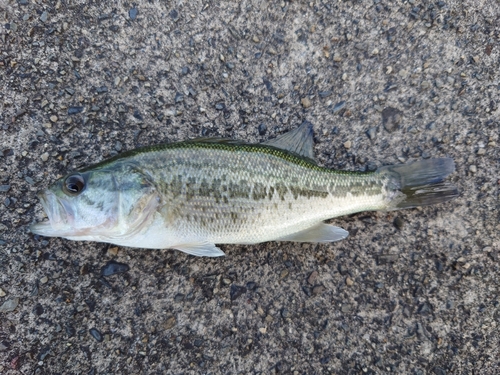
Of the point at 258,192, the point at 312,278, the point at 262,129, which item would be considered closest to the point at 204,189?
the point at 258,192

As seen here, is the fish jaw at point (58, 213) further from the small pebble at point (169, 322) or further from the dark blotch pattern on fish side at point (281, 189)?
the dark blotch pattern on fish side at point (281, 189)

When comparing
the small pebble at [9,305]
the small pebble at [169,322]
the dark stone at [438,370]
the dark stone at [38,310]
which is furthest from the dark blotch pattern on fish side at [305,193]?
the small pebble at [9,305]

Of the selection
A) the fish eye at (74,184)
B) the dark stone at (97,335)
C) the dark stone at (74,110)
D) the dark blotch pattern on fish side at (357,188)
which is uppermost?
the dark stone at (74,110)

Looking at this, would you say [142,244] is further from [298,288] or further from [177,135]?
[298,288]

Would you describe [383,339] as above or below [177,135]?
below

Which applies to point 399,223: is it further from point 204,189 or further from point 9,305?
point 9,305

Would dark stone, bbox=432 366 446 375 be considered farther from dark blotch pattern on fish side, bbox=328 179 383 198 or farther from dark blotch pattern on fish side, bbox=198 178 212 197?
dark blotch pattern on fish side, bbox=198 178 212 197

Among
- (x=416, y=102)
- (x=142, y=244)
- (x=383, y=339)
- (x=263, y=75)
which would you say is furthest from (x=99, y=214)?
(x=416, y=102)
